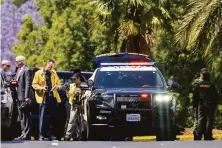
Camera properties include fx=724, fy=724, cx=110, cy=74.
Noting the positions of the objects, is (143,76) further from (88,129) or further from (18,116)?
(18,116)

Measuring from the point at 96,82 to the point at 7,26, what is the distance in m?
56.1

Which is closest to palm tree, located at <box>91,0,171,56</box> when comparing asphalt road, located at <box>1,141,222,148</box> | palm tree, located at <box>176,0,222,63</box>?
palm tree, located at <box>176,0,222,63</box>

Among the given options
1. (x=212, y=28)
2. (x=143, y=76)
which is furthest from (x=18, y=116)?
(x=212, y=28)

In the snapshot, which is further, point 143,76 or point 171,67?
point 171,67

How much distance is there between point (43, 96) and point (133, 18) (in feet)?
33.0

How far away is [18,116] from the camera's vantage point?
17.1 metres

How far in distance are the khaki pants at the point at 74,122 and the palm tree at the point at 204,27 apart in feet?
14.7

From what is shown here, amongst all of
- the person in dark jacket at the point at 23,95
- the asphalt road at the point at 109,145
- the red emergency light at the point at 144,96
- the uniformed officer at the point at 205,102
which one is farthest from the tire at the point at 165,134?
the person in dark jacket at the point at 23,95

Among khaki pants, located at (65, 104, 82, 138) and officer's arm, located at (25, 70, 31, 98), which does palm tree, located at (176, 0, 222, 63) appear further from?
officer's arm, located at (25, 70, 31, 98)

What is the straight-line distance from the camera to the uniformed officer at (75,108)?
56.2 feet

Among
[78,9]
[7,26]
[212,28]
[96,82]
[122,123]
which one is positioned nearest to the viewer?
[122,123]

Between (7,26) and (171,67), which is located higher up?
(7,26)

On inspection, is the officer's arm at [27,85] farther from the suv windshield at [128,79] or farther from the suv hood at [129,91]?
the suv windshield at [128,79]

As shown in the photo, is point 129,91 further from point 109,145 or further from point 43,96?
point 109,145
